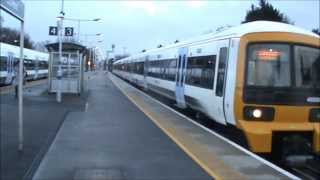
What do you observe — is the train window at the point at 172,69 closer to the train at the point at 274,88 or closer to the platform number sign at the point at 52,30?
the platform number sign at the point at 52,30

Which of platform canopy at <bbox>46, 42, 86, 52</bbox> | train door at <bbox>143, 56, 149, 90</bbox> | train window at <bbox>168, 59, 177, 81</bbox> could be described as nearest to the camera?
train window at <bbox>168, 59, 177, 81</bbox>

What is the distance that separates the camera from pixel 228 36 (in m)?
15.4

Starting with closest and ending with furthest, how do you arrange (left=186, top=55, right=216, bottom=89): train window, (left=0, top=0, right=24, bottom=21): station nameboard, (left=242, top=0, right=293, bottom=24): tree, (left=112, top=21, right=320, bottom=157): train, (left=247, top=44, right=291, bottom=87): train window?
1. (left=0, top=0, right=24, bottom=21): station nameboard
2. (left=112, top=21, right=320, bottom=157): train
3. (left=247, top=44, right=291, bottom=87): train window
4. (left=186, top=55, right=216, bottom=89): train window
5. (left=242, top=0, right=293, bottom=24): tree

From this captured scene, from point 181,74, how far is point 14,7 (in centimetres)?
1201

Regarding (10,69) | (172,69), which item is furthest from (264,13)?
(172,69)

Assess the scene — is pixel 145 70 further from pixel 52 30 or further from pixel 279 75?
pixel 279 75

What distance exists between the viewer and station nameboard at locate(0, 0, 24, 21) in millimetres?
10242

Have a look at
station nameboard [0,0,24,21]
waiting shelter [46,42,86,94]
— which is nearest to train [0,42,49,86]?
waiting shelter [46,42,86,94]

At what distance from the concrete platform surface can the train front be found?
1.82 m

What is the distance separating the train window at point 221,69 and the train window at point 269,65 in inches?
52.8

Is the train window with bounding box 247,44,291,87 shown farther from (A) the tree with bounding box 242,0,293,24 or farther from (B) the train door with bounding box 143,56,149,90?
(A) the tree with bounding box 242,0,293,24

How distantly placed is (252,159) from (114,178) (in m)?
3.15

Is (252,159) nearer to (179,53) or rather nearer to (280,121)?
(280,121)

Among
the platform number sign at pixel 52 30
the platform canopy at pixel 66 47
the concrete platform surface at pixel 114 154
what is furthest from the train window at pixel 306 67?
the platform canopy at pixel 66 47
